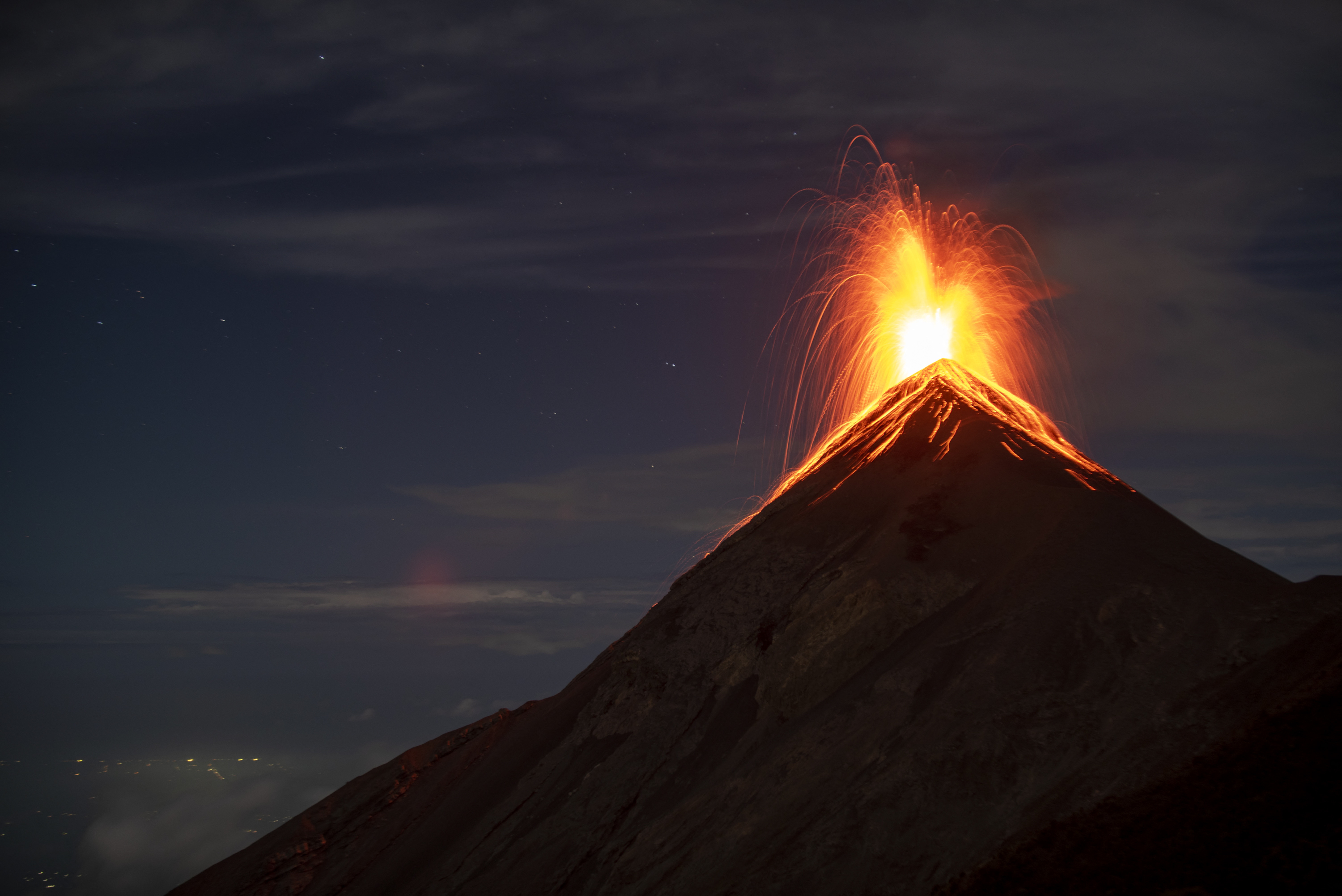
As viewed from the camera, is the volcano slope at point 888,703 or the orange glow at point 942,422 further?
the orange glow at point 942,422

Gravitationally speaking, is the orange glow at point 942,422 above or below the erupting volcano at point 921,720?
above

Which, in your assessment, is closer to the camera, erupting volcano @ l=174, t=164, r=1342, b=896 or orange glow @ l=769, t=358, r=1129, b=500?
erupting volcano @ l=174, t=164, r=1342, b=896

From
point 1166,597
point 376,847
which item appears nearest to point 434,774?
point 376,847

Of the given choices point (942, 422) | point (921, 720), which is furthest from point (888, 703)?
point (942, 422)

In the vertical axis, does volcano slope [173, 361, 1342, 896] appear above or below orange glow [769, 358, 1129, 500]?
below

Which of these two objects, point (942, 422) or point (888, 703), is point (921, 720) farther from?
point (942, 422)

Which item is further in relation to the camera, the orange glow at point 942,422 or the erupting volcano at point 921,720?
the orange glow at point 942,422

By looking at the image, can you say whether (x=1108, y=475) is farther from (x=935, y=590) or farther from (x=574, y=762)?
(x=574, y=762)
